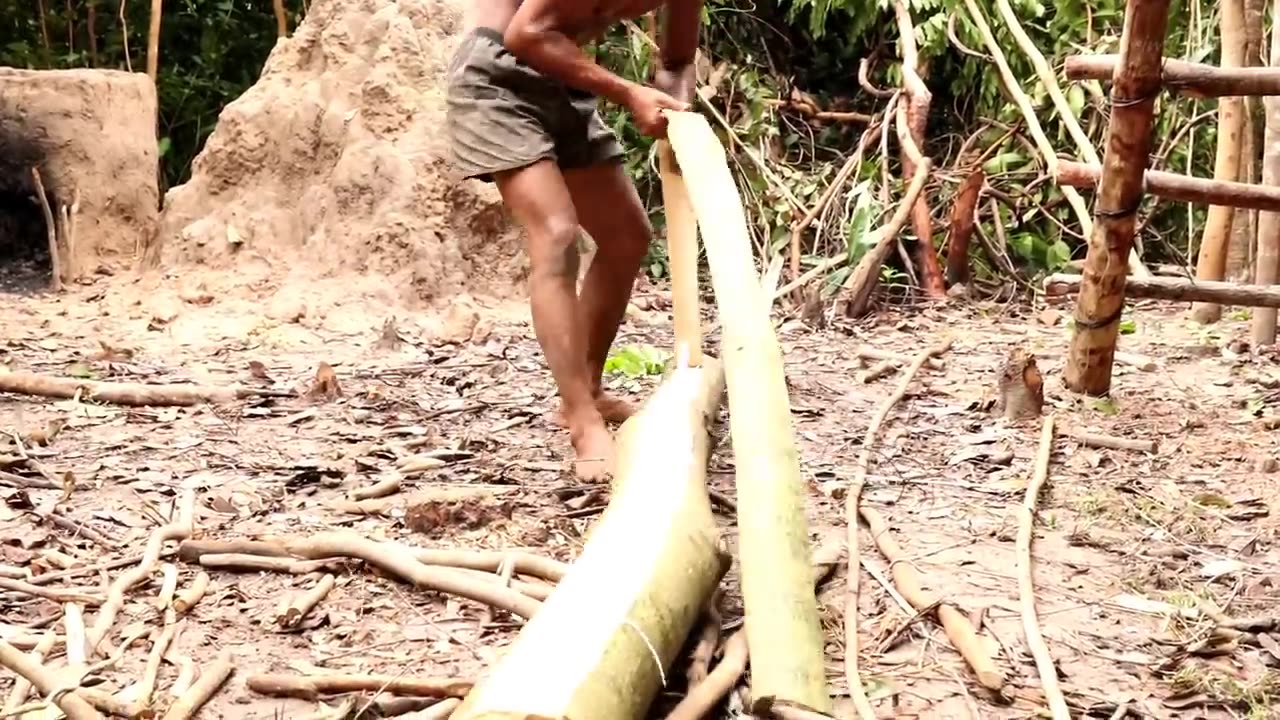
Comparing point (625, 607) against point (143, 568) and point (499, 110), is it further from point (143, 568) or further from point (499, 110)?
point (499, 110)

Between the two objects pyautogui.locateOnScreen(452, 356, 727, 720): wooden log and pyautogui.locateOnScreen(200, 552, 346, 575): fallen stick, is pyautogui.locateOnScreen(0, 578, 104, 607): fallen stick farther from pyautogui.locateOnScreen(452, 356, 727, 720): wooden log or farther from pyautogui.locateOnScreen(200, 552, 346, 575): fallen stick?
pyautogui.locateOnScreen(452, 356, 727, 720): wooden log

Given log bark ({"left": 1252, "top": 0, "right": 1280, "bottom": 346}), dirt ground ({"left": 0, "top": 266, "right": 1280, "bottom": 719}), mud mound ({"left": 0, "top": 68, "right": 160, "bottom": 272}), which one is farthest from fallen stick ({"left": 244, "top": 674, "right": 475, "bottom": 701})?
mud mound ({"left": 0, "top": 68, "right": 160, "bottom": 272})

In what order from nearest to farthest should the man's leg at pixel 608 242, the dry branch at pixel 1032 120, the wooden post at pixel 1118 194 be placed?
the man's leg at pixel 608 242 < the wooden post at pixel 1118 194 < the dry branch at pixel 1032 120

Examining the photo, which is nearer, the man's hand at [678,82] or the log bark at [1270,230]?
the man's hand at [678,82]

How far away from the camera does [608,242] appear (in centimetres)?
330

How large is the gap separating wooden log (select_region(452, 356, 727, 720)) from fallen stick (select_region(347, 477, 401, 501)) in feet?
2.15

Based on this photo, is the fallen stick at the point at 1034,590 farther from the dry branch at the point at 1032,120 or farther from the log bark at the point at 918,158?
the log bark at the point at 918,158

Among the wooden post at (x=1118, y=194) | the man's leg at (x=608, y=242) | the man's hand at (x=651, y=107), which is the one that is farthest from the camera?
the wooden post at (x=1118, y=194)

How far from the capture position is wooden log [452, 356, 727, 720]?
145 cm

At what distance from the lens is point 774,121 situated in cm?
732

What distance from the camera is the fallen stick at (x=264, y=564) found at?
2.28 metres

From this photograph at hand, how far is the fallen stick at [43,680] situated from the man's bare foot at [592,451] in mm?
1293

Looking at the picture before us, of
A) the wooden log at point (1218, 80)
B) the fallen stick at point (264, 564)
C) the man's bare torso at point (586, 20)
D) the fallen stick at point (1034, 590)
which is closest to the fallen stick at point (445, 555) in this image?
the fallen stick at point (264, 564)

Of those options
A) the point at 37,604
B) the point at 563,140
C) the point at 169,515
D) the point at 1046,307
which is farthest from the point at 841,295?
the point at 37,604
